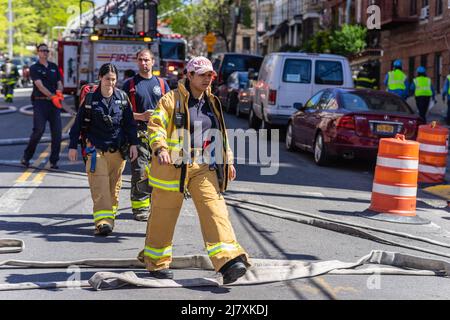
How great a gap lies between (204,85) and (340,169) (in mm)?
8981

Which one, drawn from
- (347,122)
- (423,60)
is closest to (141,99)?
(347,122)

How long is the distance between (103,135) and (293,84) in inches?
445

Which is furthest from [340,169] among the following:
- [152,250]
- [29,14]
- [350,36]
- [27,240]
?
[29,14]

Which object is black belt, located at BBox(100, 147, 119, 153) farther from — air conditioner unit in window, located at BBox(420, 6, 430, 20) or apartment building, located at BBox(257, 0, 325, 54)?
apartment building, located at BBox(257, 0, 325, 54)

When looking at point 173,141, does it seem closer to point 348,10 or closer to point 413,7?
point 413,7

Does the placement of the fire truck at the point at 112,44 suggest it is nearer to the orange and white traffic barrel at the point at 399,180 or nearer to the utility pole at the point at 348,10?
the orange and white traffic barrel at the point at 399,180

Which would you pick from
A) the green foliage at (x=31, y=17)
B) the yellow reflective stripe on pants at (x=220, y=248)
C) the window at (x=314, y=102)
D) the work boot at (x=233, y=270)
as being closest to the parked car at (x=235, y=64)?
the window at (x=314, y=102)

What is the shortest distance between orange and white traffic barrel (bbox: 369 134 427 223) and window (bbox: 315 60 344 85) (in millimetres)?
9545

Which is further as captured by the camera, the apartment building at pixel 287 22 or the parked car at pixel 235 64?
the apartment building at pixel 287 22

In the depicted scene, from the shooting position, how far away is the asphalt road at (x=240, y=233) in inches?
251

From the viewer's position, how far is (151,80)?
927cm

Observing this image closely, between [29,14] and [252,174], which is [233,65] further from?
[29,14]

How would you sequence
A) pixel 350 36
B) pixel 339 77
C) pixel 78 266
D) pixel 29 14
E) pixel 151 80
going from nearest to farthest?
pixel 78 266 < pixel 151 80 < pixel 339 77 < pixel 350 36 < pixel 29 14

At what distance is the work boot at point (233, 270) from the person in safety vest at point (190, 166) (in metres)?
0.08
